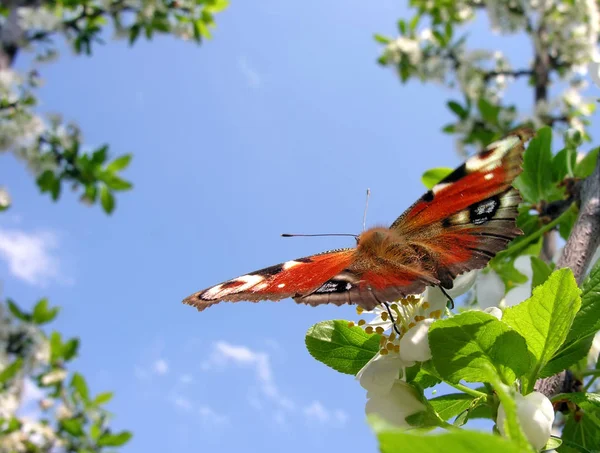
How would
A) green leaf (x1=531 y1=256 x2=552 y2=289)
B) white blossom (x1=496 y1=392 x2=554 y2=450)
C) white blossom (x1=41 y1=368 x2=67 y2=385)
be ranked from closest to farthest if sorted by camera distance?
white blossom (x1=496 y1=392 x2=554 y2=450), green leaf (x1=531 y1=256 x2=552 y2=289), white blossom (x1=41 y1=368 x2=67 y2=385)

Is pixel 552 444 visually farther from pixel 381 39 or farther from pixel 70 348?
pixel 381 39

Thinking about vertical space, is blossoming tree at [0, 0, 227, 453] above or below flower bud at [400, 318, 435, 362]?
above

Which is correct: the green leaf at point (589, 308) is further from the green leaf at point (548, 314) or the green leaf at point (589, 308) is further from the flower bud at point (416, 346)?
the flower bud at point (416, 346)

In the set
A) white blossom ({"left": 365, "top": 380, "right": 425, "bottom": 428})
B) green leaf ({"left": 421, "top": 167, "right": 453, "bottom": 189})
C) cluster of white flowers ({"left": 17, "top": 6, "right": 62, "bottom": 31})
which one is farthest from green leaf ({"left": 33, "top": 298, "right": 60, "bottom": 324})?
white blossom ({"left": 365, "top": 380, "right": 425, "bottom": 428})

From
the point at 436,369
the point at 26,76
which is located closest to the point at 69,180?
the point at 26,76

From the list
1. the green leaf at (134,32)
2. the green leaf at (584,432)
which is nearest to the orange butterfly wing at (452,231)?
the green leaf at (584,432)

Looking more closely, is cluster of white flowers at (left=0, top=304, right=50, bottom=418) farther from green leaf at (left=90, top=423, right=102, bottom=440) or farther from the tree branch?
the tree branch
